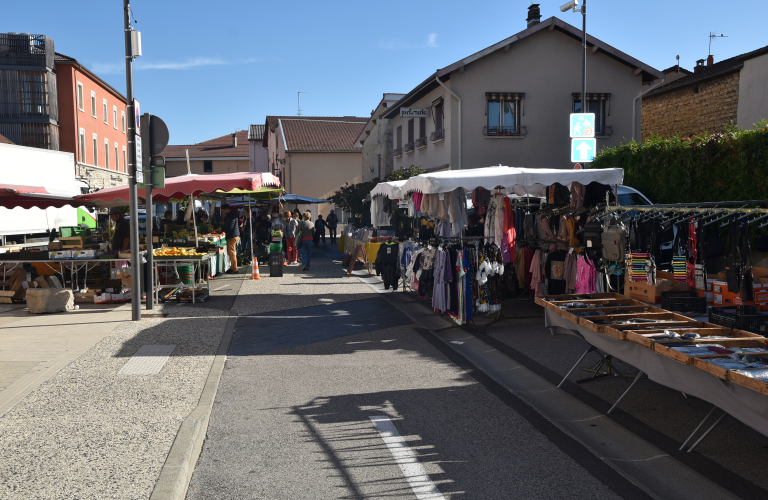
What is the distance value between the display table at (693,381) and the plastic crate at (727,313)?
1061 millimetres

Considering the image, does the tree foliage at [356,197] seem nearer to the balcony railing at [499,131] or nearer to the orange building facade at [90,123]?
the balcony railing at [499,131]

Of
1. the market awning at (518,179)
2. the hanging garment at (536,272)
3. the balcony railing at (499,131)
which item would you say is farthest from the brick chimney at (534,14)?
the market awning at (518,179)

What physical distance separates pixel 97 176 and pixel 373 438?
1614 inches

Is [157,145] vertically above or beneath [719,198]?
above

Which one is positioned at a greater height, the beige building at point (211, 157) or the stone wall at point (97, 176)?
the beige building at point (211, 157)

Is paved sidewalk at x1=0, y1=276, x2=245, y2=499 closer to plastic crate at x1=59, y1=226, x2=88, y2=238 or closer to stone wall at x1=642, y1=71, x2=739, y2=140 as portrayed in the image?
plastic crate at x1=59, y1=226, x2=88, y2=238

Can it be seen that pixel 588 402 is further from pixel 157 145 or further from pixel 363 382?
pixel 157 145

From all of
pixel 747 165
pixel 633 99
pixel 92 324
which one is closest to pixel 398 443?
pixel 92 324

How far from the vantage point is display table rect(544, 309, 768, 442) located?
405cm

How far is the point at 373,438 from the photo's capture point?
5.36 meters

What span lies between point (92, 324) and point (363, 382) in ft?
18.7

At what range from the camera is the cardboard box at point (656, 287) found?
7664 millimetres

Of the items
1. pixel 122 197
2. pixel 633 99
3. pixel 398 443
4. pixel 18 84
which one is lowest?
pixel 398 443

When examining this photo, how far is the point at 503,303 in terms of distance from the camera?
12562 mm
